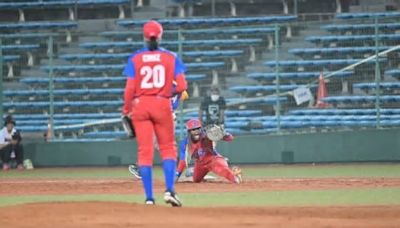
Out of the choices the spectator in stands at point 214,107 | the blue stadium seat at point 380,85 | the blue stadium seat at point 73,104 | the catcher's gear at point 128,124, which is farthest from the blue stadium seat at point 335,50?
the catcher's gear at point 128,124

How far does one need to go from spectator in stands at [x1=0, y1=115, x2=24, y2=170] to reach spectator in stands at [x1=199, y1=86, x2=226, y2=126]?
517cm

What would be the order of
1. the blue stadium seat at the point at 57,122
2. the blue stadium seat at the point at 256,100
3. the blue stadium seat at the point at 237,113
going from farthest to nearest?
the blue stadium seat at the point at 57,122, the blue stadium seat at the point at 237,113, the blue stadium seat at the point at 256,100

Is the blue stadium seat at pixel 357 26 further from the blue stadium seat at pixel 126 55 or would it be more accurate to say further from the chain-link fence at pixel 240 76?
the blue stadium seat at pixel 126 55

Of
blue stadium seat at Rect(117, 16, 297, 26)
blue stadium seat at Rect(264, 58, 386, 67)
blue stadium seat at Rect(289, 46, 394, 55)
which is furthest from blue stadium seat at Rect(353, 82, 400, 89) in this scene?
blue stadium seat at Rect(117, 16, 297, 26)

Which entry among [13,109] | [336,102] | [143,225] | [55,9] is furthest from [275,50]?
[143,225]

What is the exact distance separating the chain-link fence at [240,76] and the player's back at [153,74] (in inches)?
517

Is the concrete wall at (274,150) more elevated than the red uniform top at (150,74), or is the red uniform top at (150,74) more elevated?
the red uniform top at (150,74)

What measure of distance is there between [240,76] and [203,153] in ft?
29.4

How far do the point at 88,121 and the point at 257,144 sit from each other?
477cm

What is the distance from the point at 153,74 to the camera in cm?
1167

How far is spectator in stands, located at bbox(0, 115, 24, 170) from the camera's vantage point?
26.5m

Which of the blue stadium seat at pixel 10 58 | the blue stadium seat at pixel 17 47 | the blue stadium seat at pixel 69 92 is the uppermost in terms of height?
the blue stadium seat at pixel 17 47

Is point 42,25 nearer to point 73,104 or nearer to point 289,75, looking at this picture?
point 73,104

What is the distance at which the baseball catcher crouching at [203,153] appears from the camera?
17.4 meters
